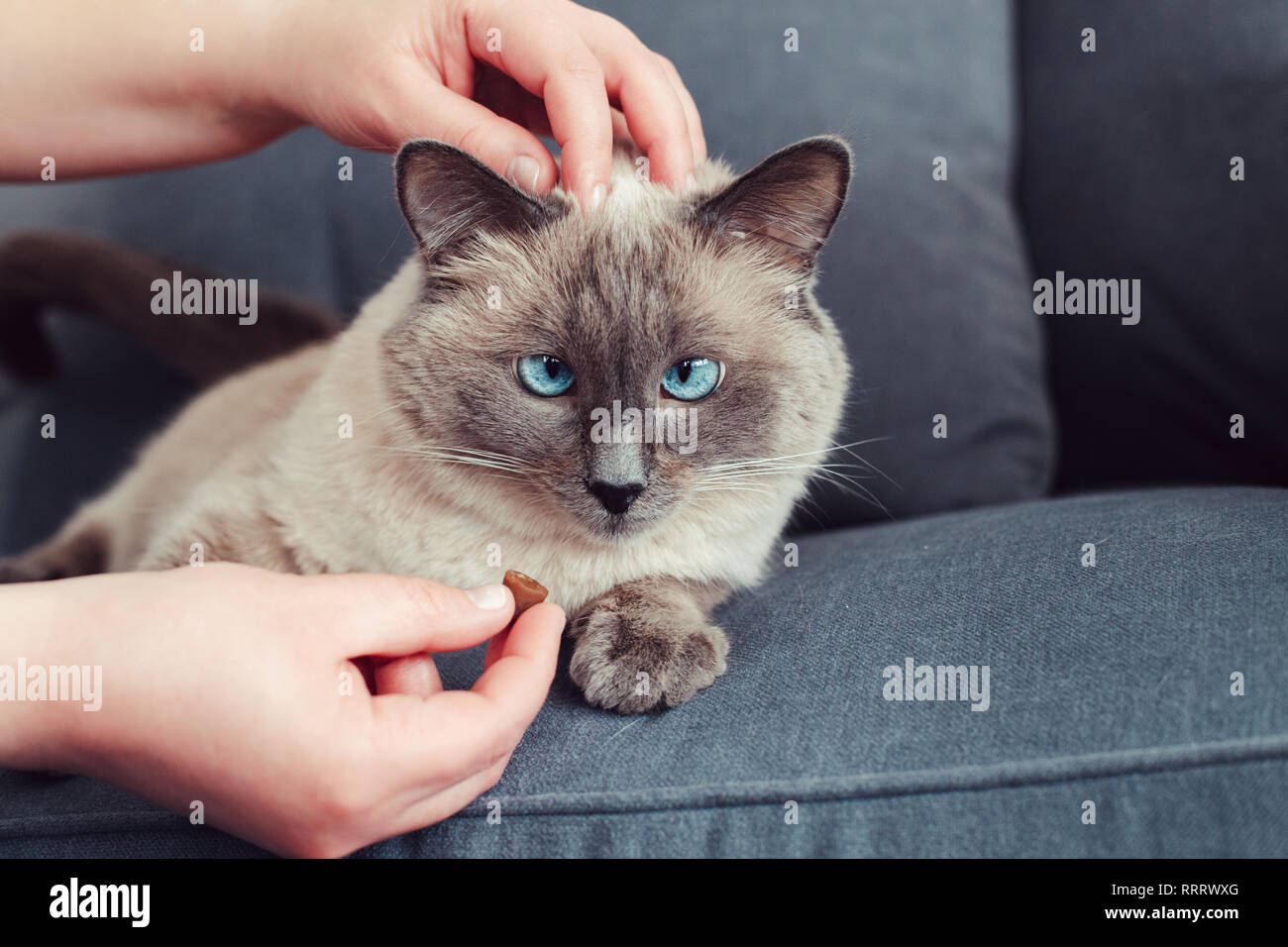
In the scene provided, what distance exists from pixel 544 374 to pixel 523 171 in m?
0.30

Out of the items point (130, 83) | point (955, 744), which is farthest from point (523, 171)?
point (955, 744)

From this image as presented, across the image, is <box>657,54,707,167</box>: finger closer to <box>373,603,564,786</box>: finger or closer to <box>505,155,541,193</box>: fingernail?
<box>505,155,541,193</box>: fingernail

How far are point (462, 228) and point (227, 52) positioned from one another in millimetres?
570

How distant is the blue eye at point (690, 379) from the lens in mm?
1180

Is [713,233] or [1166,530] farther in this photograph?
[713,233]

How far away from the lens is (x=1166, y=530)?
111 centimetres

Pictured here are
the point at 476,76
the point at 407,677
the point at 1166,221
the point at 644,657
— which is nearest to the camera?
the point at 407,677

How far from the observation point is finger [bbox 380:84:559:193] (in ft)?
3.94

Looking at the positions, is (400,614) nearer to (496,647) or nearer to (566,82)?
(496,647)

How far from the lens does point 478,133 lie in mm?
1202

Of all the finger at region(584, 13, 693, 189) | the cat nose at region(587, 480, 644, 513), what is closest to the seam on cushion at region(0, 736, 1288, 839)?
the cat nose at region(587, 480, 644, 513)
